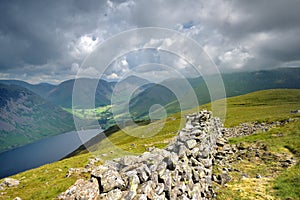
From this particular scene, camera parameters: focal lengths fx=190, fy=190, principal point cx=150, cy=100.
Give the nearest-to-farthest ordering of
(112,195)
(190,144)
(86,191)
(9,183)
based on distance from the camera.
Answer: (86,191)
(112,195)
(190,144)
(9,183)

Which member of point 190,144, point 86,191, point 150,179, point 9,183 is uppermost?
point 86,191

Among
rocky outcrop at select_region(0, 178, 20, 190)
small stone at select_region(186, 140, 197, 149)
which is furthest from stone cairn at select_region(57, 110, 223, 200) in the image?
rocky outcrop at select_region(0, 178, 20, 190)

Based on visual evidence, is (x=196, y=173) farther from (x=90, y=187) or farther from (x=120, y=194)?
(x=90, y=187)

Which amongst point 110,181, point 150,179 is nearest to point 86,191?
point 110,181

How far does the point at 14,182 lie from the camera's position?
2842cm

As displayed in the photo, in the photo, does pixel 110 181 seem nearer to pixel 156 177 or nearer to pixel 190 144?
pixel 156 177

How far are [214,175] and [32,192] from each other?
20.7m

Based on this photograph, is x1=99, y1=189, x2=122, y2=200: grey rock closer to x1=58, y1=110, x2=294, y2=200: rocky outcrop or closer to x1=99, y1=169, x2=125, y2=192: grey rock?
x1=58, y1=110, x2=294, y2=200: rocky outcrop

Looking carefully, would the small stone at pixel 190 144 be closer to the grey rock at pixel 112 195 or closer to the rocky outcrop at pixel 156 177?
the rocky outcrop at pixel 156 177

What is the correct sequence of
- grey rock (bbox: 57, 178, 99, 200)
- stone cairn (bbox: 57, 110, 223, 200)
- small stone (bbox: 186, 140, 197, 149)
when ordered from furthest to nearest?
small stone (bbox: 186, 140, 197, 149) → stone cairn (bbox: 57, 110, 223, 200) → grey rock (bbox: 57, 178, 99, 200)

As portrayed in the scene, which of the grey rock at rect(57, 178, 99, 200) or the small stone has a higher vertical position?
the grey rock at rect(57, 178, 99, 200)

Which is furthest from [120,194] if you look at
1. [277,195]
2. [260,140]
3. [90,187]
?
[260,140]

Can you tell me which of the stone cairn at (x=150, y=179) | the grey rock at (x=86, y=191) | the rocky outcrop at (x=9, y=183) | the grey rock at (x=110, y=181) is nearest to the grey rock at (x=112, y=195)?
the stone cairn at (x=150, y=179)

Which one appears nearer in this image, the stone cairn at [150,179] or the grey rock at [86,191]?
the grey rock at [86,191]
